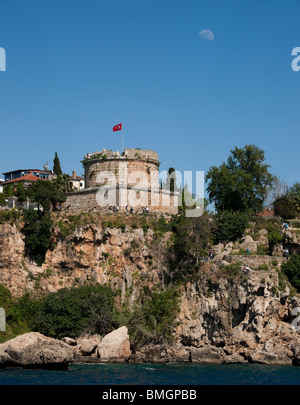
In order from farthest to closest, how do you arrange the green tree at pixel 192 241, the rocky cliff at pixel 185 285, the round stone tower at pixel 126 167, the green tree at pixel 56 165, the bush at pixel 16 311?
the green tree at pixel 56 165
the round stone tower at pixel 126 167
the green tree at pixel 192 241
the bush at pixel 16 311
the rocky cliff at pixel 185 285

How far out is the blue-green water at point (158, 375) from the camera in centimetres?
3822

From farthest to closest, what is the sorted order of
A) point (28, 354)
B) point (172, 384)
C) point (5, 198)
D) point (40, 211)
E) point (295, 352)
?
point (5, 198)
point (40, 211)
point (295, 352)
point (28, 354)
point (172, 384)

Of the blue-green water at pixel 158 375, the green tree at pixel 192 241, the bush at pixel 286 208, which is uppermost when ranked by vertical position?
the bush at pixel 286 208

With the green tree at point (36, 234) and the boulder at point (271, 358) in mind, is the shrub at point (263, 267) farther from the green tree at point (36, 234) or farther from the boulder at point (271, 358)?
the green tree at point (36, 234)

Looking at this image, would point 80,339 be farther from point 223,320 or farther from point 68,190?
point 68,190

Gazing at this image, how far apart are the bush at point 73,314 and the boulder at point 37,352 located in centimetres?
329

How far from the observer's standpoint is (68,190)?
6228cm

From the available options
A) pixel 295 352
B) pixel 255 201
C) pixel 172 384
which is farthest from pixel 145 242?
pixel 172 384

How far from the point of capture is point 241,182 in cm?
5941

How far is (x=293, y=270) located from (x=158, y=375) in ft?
50.6

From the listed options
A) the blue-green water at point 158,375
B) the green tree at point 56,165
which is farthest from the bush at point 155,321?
the green tree at point 56,165

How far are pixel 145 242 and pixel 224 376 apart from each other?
17.0 metres

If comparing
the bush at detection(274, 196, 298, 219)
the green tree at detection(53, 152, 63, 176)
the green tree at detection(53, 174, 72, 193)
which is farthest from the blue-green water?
the green tree at detection(53, 152, 63, 176)

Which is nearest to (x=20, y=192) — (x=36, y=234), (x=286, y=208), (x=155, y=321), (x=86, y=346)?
(x=36, y=234)
